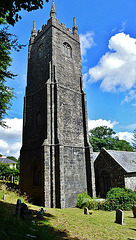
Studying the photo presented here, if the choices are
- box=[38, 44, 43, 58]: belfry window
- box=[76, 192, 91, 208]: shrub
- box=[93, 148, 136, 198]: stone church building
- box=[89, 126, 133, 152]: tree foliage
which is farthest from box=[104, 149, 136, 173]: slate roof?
box=[38, 44, 43, 58]: belfry window

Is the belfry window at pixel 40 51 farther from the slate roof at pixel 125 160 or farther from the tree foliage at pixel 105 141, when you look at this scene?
the tree foliage at pixel 105 141

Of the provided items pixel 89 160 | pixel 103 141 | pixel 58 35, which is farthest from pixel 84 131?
pixel 103 141

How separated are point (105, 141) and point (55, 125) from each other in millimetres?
20732

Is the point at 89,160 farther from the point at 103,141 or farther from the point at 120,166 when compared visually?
the point at 103,141

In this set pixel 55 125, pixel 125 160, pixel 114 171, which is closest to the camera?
pixel 55 125

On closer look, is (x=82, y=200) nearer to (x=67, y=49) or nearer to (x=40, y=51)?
(x=67, y=49)

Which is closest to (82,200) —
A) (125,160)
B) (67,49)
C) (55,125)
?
(55,125)

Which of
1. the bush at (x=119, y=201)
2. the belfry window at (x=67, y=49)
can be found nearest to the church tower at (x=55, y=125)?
the belfry window at (x=67, y=49)

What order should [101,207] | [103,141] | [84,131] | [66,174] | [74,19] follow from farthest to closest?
[103,141]
[74,19]
[84,131]
[66,174]
[101,207]

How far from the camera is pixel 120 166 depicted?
17.5 meters

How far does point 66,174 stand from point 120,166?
6569 mm

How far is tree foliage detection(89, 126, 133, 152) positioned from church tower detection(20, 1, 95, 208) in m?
16.4

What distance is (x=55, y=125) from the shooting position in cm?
1548

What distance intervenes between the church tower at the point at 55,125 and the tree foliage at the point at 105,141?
16.4 metres
